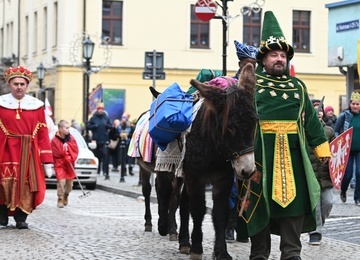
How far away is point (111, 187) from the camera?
23984 millimetres

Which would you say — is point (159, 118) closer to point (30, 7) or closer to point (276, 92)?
point (276, 92)

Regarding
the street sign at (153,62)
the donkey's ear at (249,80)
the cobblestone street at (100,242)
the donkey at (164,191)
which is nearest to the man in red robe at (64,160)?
the cobblestone street at (100,242)

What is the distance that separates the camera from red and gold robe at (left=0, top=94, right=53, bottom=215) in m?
12.8

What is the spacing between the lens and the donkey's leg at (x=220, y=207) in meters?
9.18

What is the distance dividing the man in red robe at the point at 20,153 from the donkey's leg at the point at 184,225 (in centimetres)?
281

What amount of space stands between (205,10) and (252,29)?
87.4ft

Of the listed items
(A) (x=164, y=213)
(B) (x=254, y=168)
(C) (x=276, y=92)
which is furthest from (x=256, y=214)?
(A) (x=164, y=213)

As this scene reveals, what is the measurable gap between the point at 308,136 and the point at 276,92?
0.49 m

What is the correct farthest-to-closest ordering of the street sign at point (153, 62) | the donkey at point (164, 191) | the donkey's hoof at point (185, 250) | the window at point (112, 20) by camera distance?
the window at point (112, 20)
the street sign at point (153, 62)
the donkey at point (164, 191)
the donkey's hoof at point (185, 250)

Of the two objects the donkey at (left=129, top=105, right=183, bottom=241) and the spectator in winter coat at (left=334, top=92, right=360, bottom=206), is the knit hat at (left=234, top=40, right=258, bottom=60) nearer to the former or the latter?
the donkey at (left=129, top=105, right=183, bottom=241)

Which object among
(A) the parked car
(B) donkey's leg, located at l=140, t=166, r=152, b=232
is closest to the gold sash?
(B) donkey's leg, located at l=140, t=166, r=152, b=232

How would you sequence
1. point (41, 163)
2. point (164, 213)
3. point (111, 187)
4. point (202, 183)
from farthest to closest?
point (111, 187) < point (41, 163) < point (164, 213) < point (202, 183)

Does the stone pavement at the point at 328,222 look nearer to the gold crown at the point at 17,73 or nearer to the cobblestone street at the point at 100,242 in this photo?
the cobblestone street at the point at 100,242

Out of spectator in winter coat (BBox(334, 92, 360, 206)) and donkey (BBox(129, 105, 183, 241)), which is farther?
spectator in winter coat (BBox(334, 92, 360, 206))
